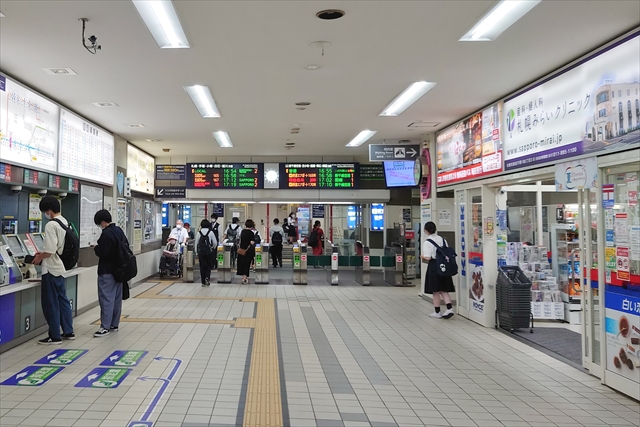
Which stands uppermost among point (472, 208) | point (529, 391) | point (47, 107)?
point (47, 107)

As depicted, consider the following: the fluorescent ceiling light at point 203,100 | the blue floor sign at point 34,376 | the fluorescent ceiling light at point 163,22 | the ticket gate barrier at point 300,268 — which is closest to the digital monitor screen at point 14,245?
the blue floor sign at point 34,376

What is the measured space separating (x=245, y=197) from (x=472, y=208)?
6376 mm

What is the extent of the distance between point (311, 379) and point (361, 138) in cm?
625

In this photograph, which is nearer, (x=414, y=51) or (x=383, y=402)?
(x=383, y=402)

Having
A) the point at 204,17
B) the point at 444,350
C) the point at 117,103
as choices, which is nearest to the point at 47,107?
the point at 117,103

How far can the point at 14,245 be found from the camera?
5500 mm

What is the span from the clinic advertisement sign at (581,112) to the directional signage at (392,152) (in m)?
3.06

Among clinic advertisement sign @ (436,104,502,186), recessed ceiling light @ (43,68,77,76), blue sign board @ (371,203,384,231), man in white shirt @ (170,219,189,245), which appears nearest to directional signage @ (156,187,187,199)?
man in white shirt @ (170,219,189,245)

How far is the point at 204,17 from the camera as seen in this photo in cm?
385

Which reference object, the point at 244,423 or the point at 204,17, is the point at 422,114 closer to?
the point at 204,17

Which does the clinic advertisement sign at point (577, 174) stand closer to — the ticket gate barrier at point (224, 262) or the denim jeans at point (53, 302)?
the denim jeans at point (53, 302)

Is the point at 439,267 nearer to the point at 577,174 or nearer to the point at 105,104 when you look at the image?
the point at 577,174

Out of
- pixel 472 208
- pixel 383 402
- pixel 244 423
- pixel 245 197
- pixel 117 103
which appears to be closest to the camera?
pixel 244 423

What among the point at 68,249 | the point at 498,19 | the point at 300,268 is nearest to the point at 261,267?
the point at 300,268
